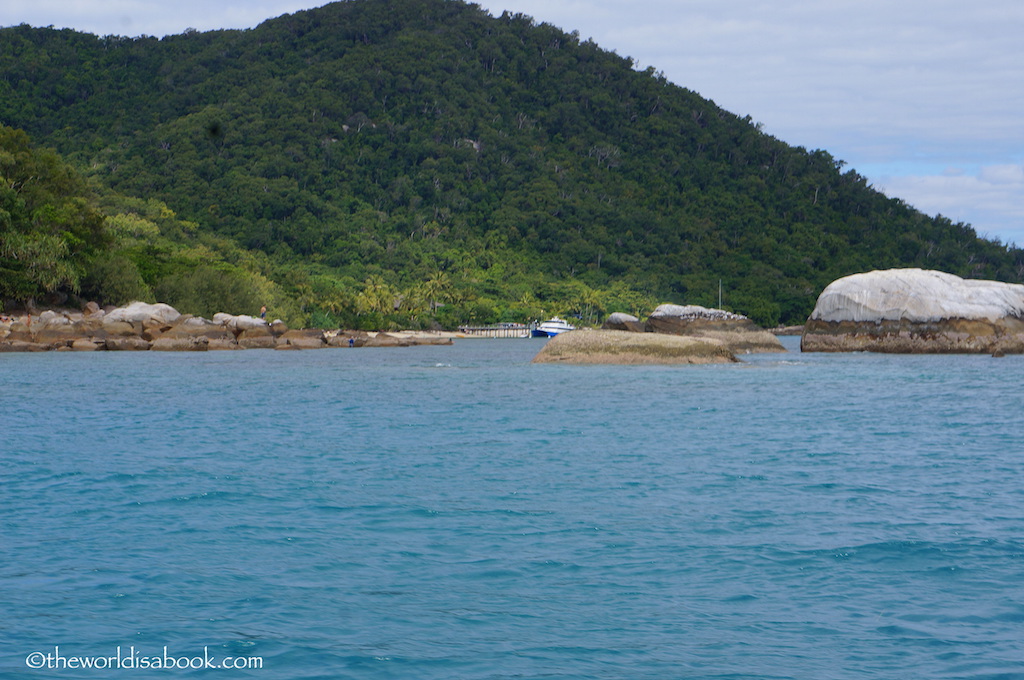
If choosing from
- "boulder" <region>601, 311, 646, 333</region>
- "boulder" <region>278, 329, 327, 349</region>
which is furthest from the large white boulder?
"boulder" <region>278, 329, 327, 349</region>

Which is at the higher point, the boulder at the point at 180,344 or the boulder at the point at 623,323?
the boulder at the point at 623,323

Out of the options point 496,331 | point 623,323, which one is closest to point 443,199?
point 496,331

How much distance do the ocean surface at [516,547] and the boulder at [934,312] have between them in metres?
26.1

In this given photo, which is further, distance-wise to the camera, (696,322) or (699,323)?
(696,322)

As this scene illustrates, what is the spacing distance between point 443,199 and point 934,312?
133 meters

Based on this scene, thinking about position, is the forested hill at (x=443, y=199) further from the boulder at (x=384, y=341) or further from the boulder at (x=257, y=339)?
the boulder at (x=257, y=339)

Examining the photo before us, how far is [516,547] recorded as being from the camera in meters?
9.20

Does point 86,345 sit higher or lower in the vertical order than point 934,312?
lower

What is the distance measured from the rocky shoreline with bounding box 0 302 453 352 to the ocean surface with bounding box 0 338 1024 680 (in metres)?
39.1

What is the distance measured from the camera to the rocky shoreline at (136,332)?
56938 millimetres

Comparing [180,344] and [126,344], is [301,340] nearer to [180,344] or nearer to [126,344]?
[180,344]

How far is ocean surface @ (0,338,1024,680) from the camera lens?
257 inches

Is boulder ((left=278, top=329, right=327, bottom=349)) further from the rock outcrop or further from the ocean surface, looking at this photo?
the ocean surface

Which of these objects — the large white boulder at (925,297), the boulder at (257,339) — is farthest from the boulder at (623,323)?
the large white boulder at (925,297)
